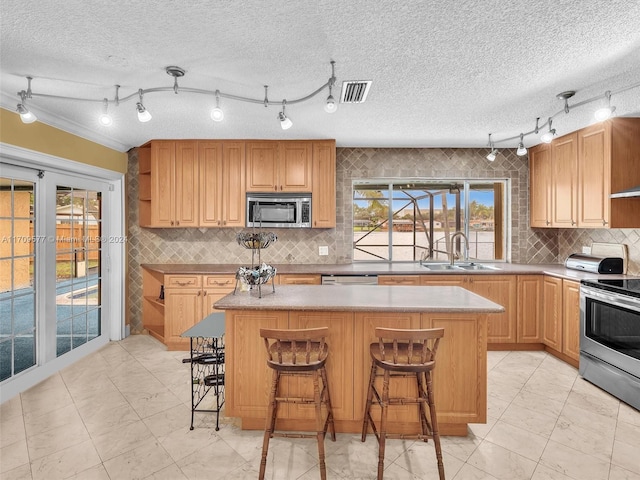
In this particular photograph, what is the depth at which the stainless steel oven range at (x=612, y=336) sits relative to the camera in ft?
8.64

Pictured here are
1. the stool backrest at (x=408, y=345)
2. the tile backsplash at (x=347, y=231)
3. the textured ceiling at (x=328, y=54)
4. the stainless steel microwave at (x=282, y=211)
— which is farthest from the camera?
the tile backsplash at (x=347, y=231)

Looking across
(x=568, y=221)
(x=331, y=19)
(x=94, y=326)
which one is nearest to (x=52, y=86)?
(x=331, y=19)

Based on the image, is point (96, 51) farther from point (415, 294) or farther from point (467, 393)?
point (467, 393)

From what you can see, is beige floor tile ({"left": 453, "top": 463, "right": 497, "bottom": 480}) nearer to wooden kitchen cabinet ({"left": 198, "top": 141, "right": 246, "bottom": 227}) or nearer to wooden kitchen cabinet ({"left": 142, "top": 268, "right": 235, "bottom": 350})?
wooden kitchen cabinet ({"left": 142, "top": 268, "right": 235, "bottom": 350})

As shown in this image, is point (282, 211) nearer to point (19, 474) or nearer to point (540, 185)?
point (19, 474)

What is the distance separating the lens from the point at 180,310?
12.7ft

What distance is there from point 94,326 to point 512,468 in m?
4.29

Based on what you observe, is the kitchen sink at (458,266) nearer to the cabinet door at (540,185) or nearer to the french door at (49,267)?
the cabinet door at (540,185)

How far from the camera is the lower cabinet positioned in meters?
3.33

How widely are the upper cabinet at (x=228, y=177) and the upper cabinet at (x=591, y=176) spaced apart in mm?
2573

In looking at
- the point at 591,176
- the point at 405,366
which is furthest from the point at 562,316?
the point at 405,366

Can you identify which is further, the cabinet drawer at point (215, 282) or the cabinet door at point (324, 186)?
the cabinet door at point (324, 186)

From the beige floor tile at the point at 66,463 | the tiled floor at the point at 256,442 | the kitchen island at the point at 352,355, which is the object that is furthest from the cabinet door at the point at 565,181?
the beige floor tile at the point at 66,463

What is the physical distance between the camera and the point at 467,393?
222cm
